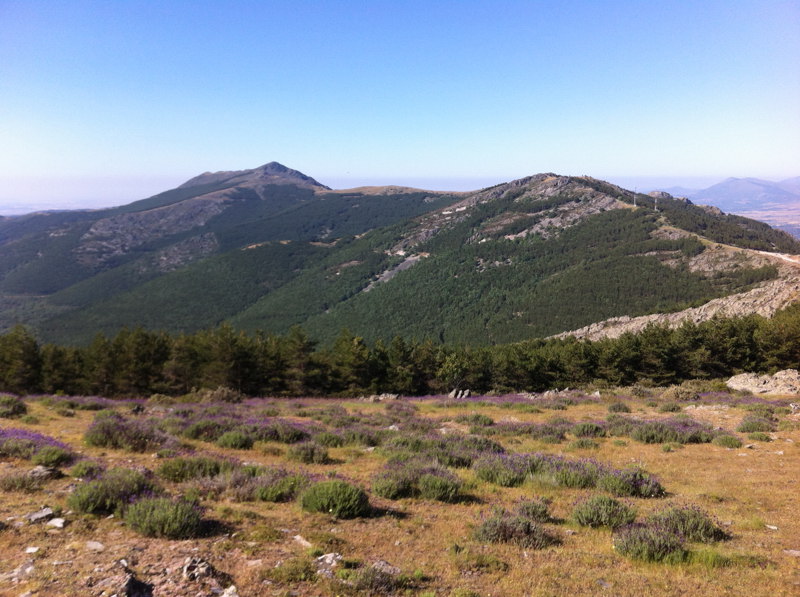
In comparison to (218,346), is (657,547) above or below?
above

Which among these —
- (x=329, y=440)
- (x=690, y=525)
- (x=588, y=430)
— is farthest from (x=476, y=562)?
(x=588, y=430)

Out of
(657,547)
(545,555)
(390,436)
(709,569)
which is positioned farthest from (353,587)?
(390,436)

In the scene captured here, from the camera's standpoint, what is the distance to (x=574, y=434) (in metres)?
18.2

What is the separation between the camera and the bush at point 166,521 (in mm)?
6926

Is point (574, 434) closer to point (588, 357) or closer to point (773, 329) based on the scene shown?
point (588, 357)

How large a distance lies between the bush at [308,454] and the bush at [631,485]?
845cm

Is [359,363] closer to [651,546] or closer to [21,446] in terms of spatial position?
[21,446]

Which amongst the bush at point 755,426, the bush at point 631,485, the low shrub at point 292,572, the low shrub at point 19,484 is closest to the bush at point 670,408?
the bush at point 755,426

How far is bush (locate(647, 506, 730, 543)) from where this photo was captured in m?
7.69

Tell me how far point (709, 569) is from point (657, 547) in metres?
0.72

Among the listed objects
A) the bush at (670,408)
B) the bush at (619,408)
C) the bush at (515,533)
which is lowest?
the bush at (619,408)

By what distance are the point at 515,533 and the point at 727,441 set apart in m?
13.6

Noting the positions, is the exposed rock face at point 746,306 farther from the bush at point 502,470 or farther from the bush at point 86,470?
the bush at point 86,470

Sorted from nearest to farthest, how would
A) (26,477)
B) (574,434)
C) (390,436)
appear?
(26,477), (390,436), (574,434)
